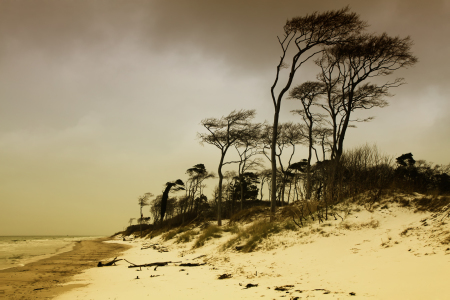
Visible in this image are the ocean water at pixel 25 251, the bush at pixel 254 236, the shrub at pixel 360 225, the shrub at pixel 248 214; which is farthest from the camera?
the shrub at pixel 248 214

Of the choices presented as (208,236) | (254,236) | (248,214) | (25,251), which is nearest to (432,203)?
(254,236)

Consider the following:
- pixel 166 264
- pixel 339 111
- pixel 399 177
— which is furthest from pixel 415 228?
pixel 339 111

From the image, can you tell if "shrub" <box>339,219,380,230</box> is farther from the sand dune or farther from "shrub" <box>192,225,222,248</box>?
"shrub" <box>192,225,222,248</box>

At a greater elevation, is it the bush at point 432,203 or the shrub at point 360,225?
the bush at point 432,203

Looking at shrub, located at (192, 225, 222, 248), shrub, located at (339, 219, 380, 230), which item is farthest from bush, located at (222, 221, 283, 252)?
shrub, located at (192, 225, 222, 248)

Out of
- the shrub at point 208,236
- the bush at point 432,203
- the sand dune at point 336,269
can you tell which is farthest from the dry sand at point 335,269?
the shrub at point 208,236

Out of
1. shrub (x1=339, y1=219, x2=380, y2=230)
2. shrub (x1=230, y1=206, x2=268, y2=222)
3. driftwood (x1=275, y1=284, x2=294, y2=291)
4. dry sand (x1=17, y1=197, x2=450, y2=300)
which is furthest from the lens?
shrub (x1=230, y1=206, x2=268, y2=222)

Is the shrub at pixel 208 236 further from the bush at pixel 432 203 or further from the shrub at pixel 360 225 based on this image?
the bush at pixel 432 203

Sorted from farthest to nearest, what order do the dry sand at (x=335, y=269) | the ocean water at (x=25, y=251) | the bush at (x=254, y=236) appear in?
the ocean water at (x=25, y=251)
the bush at (x=254, y=236)
the dry sand at (x=335, y=269)

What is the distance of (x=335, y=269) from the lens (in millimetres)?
4898

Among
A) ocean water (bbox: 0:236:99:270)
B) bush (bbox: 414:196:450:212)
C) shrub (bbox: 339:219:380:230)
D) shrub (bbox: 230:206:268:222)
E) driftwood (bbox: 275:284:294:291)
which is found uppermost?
bush (bbox: 414:196:450:212)

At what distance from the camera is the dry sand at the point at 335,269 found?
3.60 metres

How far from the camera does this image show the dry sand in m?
3.60

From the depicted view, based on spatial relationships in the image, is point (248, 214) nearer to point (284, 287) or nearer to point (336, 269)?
point (336, 269)
